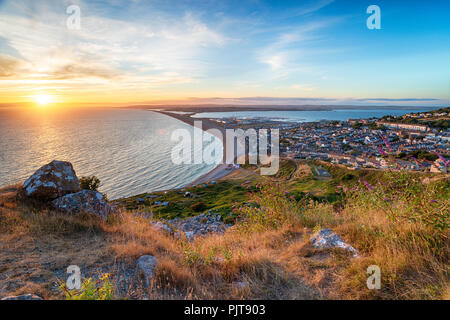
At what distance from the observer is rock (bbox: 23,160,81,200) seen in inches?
286

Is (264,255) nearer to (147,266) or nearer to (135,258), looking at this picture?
(147,266)

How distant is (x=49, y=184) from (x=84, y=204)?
Answer: 178 centimetres

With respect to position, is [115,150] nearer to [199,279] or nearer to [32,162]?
[32,162]

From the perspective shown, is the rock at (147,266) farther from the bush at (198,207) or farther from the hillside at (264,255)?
the bush at (198,207)

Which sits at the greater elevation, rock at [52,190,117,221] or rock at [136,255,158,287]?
rock at [52,190,117,221]

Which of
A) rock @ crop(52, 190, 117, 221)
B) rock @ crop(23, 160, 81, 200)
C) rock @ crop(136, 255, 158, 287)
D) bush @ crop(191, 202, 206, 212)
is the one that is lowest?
bush @ crop(191, 202, 206, 212)

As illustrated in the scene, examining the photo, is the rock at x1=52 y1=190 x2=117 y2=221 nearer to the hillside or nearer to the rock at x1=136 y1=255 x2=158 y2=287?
the hillside

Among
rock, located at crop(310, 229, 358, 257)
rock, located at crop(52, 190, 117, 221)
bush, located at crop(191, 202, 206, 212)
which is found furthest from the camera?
bush, located at crop(191, 202, 206, 212)

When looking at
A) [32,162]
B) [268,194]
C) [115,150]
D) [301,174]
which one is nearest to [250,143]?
[301,174]

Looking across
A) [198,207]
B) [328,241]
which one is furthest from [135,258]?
[198,207]

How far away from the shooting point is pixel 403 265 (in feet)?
10.4

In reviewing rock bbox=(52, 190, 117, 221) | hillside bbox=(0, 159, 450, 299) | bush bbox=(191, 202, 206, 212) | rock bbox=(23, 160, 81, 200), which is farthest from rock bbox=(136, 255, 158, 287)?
bush bbox=(191, 202, 206, 212)

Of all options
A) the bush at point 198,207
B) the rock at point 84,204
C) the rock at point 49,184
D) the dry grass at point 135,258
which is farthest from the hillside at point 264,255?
the bush at point 198,207

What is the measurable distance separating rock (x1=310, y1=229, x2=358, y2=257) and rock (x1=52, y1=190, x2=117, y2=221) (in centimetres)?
613
